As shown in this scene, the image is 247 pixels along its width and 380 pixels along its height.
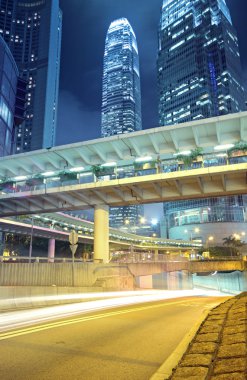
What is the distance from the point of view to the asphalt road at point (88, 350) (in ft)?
16.5

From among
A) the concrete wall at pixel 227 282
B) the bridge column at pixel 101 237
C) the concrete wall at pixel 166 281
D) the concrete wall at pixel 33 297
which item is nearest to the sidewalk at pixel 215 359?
the concrete wall at pixel 33 297

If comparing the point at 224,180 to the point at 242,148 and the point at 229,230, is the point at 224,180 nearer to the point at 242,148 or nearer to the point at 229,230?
the point at 242,148

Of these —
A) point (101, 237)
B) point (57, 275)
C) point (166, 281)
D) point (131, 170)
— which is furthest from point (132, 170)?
point (166, 281)

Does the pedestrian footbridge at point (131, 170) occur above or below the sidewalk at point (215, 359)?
above

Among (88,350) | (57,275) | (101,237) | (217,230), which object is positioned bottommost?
(88,350)

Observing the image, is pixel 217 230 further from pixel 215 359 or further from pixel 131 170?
pixel 215 359

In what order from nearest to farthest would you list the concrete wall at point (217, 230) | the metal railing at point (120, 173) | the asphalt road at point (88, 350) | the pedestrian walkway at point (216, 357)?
the pedestrian walkway at point (216, 357)
the asphalt road at point (88, 350)
the metal railing at point (120, 173)
the concrete wall at point (217, 230)

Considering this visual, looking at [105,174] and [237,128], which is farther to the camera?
[105,174]

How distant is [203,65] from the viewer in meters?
199

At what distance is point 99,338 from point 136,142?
20387 millimetres

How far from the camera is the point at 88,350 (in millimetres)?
6434

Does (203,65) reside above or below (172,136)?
above

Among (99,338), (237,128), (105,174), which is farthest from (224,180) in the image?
(99,338)

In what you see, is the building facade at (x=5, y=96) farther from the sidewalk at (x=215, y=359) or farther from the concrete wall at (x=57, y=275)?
the sidewalk at (x=215, y=359)
